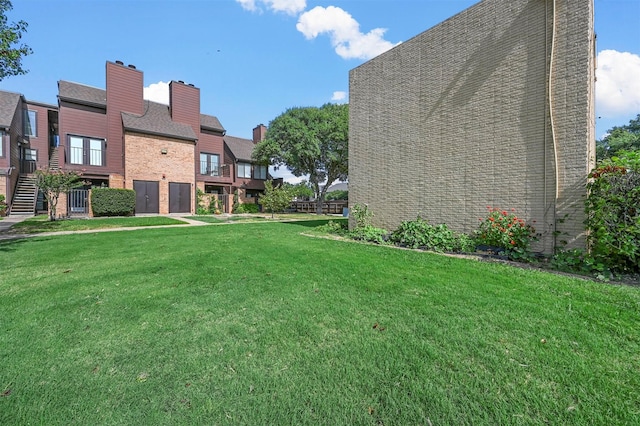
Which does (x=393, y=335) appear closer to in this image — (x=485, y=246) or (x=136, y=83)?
(x=485, y=246)

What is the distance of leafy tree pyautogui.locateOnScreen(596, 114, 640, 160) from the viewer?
82.5 ft

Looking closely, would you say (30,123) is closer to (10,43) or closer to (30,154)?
(30,154)

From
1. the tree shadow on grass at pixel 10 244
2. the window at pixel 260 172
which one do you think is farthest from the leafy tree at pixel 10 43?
the window at pixel 260 172

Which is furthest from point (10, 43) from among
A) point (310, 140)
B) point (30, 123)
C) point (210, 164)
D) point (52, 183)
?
point (30, 123)

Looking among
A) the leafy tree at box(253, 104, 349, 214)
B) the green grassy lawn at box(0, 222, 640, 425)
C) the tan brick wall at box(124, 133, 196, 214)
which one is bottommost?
the green grassy lawn at box(0, 222, 640, 425)

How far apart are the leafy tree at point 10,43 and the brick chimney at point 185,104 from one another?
16.4 meters

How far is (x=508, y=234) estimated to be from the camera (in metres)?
5.98

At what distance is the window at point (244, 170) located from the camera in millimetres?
28297

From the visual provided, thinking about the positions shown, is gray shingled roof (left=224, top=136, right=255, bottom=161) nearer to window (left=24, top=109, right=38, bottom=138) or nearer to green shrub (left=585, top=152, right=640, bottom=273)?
window (left=24, top=109, right=38, bottom=138)

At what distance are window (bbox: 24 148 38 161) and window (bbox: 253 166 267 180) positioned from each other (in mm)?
16495

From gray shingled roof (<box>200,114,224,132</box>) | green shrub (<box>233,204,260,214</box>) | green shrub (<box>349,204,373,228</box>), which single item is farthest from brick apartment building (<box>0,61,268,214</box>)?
green shrub (<box>349,204,373,228</box>)

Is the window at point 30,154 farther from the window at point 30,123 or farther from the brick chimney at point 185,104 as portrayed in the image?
the brick chimney at point 185,104

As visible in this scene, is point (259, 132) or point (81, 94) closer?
point (81, 94)

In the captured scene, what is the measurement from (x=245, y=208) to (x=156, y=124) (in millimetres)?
9901
